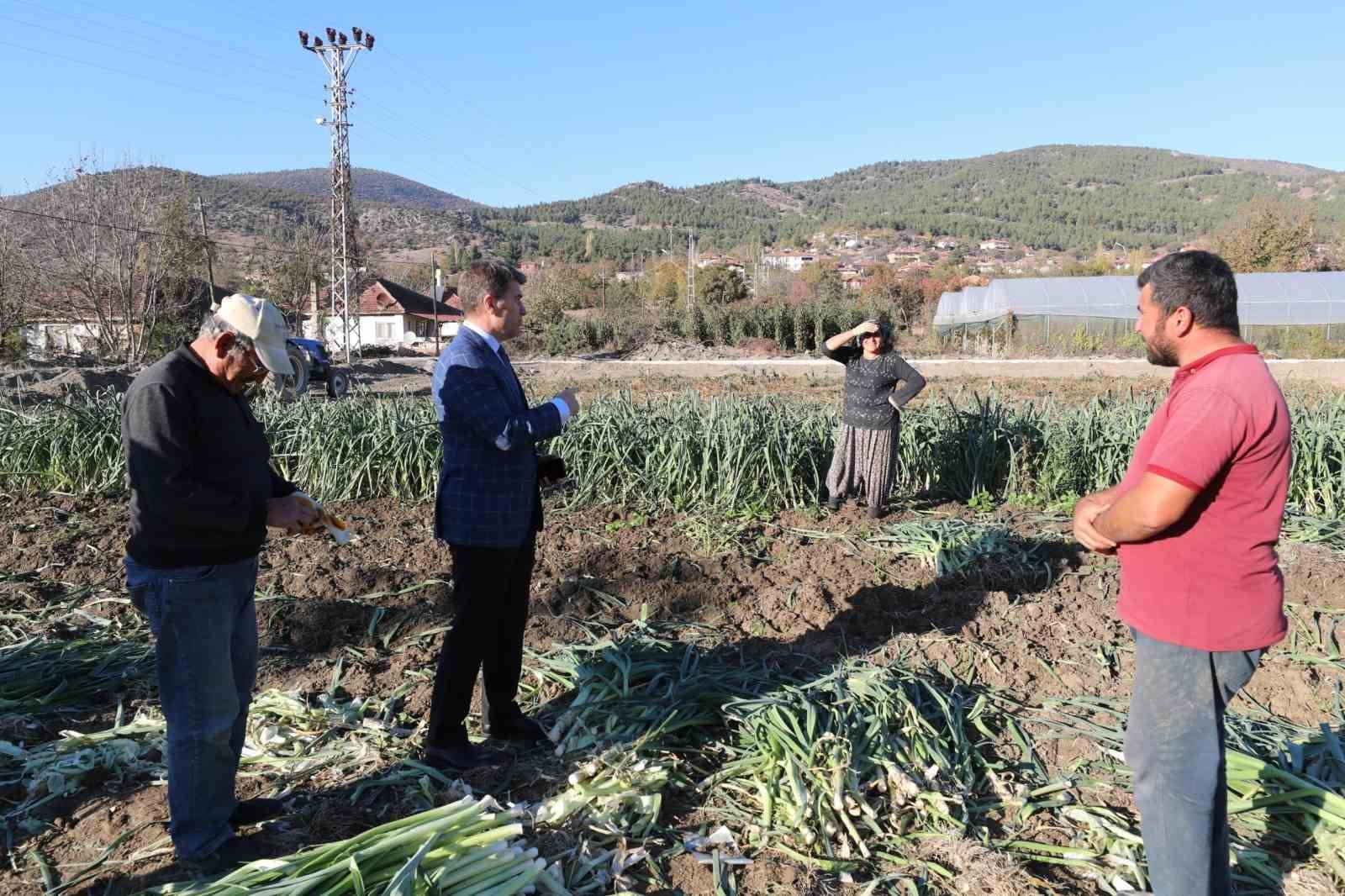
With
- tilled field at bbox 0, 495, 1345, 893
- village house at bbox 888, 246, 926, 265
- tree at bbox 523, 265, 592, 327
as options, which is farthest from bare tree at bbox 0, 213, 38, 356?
village house at bbox 888, 246, 926, 265

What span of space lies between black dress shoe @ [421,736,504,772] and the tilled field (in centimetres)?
6

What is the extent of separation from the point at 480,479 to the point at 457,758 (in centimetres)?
91

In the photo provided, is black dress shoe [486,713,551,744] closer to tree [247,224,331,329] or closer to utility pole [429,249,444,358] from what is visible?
utility pole [429,249,444,358]

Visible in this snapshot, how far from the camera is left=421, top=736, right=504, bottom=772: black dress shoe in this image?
274 centimetres

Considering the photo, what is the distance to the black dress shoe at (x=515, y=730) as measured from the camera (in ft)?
9.66

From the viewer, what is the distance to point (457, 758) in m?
2.75

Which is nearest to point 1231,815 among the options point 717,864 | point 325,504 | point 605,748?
point 717,864

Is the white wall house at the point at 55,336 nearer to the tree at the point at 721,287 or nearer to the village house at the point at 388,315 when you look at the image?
the tree at the point at 721,287

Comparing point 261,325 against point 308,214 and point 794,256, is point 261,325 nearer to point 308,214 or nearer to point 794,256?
point 308,214

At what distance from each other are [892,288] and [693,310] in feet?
34.8

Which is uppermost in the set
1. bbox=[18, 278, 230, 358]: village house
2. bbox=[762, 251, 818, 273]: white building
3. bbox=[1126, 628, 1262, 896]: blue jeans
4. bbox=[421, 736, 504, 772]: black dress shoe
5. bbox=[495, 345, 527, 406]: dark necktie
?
bbox=[762, 251, 818, 273]: white building

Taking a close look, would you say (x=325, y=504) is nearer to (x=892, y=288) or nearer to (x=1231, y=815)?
(x=1231, y=815)

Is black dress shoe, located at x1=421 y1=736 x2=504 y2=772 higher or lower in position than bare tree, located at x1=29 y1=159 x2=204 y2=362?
lower

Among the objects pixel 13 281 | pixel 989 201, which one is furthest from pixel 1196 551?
pixel 989 201
